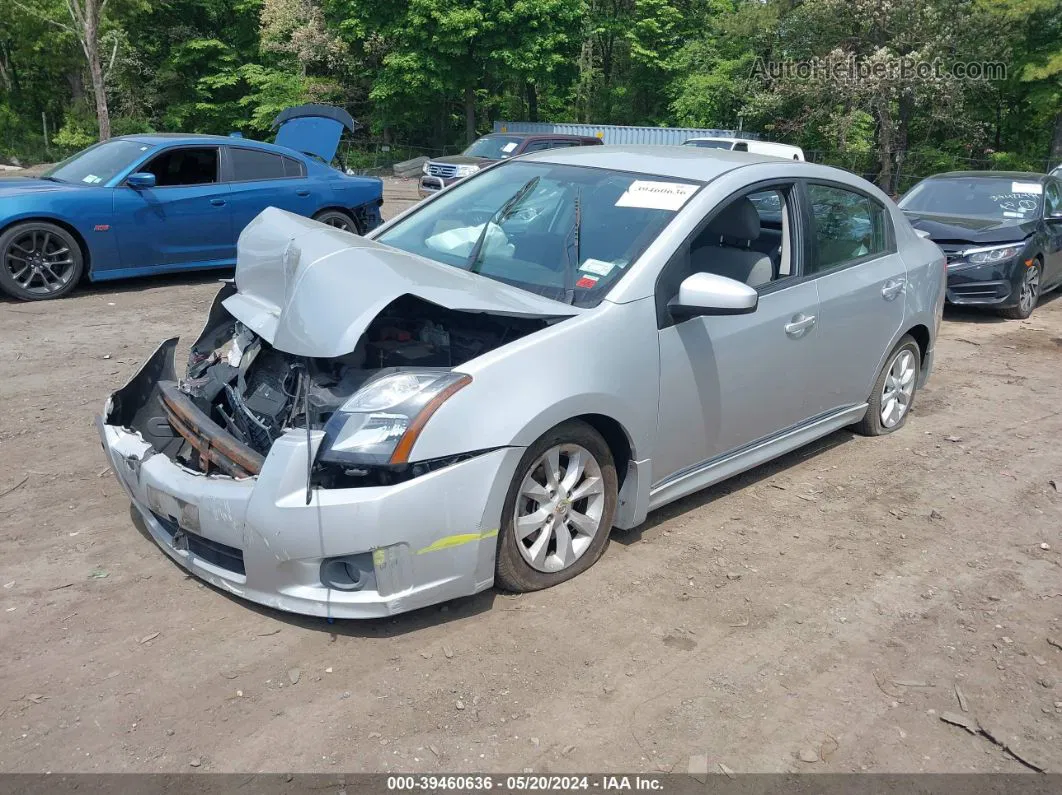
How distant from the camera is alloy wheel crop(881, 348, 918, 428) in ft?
18.9

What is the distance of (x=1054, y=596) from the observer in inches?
159

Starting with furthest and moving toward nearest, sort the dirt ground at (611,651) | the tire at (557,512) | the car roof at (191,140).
Answer: the car roof at (191,140) < the tire at (557,512) < the dirt ground at (611,651)

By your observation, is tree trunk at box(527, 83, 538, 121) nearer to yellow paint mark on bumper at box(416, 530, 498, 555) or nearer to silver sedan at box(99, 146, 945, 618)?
silver sedan at box(99, 146, 945, 618)

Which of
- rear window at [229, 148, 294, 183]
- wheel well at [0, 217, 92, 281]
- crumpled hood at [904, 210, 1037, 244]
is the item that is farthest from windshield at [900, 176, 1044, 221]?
wheel well at [0, 217, 92, 281]

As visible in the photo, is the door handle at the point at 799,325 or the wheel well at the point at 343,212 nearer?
the door handle at the point at 799,325

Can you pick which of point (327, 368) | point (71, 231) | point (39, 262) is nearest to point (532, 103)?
point (71, 231)

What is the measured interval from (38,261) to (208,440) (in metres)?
6.26

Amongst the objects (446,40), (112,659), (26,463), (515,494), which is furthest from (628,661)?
(446,40)

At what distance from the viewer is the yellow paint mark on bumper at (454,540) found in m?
3.31

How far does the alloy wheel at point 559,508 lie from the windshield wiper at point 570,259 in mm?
677

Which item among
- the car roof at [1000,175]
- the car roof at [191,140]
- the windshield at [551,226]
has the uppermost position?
the car roof at [191,140]

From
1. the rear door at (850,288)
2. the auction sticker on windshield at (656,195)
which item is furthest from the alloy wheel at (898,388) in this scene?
the auction sticker on windshield at (656,195)

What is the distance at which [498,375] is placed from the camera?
344 centimetres

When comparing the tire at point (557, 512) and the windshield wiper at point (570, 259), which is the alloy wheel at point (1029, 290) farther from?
the tire at point (557, 512)
